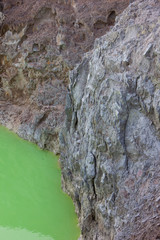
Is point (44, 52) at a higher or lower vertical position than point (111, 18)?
lower

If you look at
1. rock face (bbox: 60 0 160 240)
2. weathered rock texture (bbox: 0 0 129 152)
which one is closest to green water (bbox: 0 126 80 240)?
rock face (bbox: 60 0 160 240)

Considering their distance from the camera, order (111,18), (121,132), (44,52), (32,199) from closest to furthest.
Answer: (121,132) → (32,199) → (111,18) → (44,52)

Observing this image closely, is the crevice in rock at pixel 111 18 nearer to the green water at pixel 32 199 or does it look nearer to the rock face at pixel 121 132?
the rock face at pixel 121 132

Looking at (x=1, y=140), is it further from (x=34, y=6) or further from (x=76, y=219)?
(x=34, y=6)

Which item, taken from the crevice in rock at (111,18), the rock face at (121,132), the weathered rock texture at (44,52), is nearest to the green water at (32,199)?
the rock face at (121,132)

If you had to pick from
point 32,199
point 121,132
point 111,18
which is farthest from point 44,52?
point 121,132

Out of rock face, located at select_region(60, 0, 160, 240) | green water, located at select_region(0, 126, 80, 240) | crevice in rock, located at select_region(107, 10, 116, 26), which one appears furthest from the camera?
crevice in rock, located at select_region(107, 10, 116, 26)

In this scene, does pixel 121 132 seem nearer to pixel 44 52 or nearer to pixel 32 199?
pixel 32 199

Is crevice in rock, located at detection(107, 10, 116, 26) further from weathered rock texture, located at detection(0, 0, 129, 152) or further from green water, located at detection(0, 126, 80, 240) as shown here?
green water, located at detection(0, 126, 80, 240)

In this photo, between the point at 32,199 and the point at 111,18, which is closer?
the point at 32,199
